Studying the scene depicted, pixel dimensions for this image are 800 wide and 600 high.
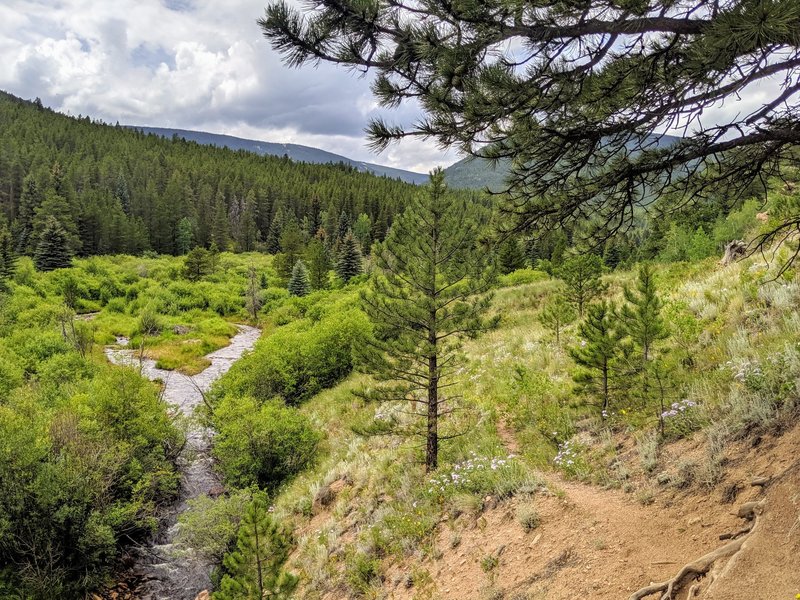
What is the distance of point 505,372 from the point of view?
13.7 metres

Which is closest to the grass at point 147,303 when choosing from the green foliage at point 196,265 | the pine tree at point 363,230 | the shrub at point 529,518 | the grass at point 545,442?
the green foliage at point 196,265

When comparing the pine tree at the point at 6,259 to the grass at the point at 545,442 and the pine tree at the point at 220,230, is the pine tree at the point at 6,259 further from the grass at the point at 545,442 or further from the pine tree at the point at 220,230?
the grass at the point at 545,442

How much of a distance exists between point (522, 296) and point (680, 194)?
854 inches

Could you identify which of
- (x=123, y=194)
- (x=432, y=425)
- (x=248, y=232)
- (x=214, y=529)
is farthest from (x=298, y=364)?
(x=123, y=194)

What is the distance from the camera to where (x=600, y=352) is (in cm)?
809

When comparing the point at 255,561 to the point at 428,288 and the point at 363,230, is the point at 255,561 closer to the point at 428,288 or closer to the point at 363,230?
the point at 428,288

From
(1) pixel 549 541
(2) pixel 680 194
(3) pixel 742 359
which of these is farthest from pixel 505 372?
(2) pixel 680 194

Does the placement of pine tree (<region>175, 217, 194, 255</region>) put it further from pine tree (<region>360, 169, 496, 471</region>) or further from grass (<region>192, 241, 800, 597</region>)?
pine tree (<region>360, 169, 496, 471</region>)

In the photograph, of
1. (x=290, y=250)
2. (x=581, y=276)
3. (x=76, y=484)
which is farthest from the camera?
(x=290, y=250)

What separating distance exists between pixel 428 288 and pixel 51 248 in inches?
2029

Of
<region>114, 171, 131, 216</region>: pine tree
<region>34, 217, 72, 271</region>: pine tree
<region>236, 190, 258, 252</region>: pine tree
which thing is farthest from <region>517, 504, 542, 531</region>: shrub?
<region>114, 171, 131, 216</region>: pine tree

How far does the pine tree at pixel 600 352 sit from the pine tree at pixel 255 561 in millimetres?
5848

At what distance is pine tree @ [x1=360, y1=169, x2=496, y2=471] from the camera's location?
9.57m

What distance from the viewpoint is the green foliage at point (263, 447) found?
15195mm
